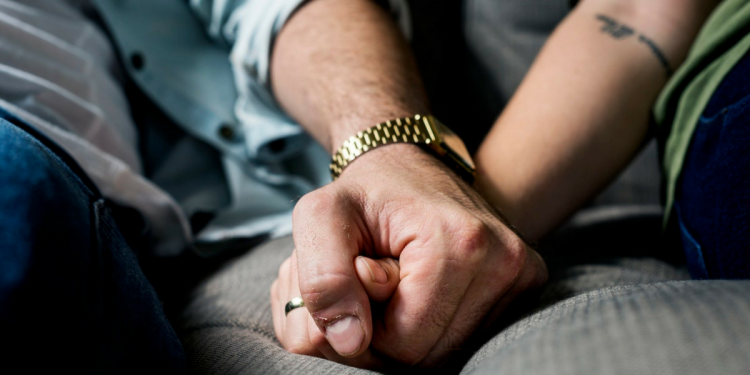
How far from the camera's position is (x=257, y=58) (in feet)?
2.33

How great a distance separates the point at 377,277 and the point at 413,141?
0.16m

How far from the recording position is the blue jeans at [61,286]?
0.81 ft

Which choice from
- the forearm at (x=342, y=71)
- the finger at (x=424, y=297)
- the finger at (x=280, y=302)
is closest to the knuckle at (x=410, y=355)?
the finger at (x=424, y=297)

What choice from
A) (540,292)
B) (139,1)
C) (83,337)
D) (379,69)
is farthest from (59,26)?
(540,292)

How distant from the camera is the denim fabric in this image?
15.2 inches

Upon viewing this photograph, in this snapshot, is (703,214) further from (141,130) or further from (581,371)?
(141,130)

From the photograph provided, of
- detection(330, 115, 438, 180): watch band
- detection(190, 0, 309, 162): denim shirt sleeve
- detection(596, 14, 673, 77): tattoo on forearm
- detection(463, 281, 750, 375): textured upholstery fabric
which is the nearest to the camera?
detection(463, 281, 750, 375): textured upholstery fabric

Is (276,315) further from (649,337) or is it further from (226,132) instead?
(226,132)

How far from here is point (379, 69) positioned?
59cm

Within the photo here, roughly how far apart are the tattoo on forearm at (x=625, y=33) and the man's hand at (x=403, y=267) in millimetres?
334

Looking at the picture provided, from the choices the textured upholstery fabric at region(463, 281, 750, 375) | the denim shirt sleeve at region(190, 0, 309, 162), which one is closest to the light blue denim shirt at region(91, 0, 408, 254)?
the denim shirt sleeve at region(190, 0, 309, 162)

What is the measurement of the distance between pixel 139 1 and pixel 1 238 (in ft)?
2.04

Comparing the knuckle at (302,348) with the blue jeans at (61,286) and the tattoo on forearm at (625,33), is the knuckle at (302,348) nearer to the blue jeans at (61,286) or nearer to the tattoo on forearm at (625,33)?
the blue jeans at (61,286)

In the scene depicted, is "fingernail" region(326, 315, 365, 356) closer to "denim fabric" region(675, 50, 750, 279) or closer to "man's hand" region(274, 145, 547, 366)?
"man's hand" region(274, 145, 547, 366)
